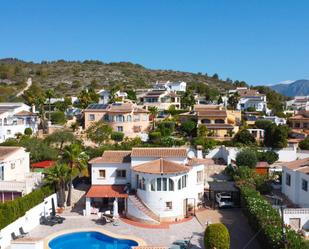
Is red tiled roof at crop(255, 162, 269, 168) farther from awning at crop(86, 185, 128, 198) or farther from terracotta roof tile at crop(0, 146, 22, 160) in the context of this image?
terracotta roof tile at crop(0, 146, 22, 160)

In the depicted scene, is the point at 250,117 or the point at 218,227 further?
the point at 250,117

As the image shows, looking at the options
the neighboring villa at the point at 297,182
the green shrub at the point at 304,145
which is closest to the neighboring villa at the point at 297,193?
the neighboring villa at the point at 297,182

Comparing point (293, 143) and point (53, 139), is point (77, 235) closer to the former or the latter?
point (53, 139)

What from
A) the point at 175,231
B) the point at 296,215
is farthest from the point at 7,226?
the point at 296,215

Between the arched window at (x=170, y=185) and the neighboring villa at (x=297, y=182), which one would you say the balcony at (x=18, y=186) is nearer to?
the arched window at (x=170, y=185)

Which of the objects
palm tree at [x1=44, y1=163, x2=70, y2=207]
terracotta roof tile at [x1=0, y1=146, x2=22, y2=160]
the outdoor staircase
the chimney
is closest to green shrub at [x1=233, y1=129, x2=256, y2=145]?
the chimney
